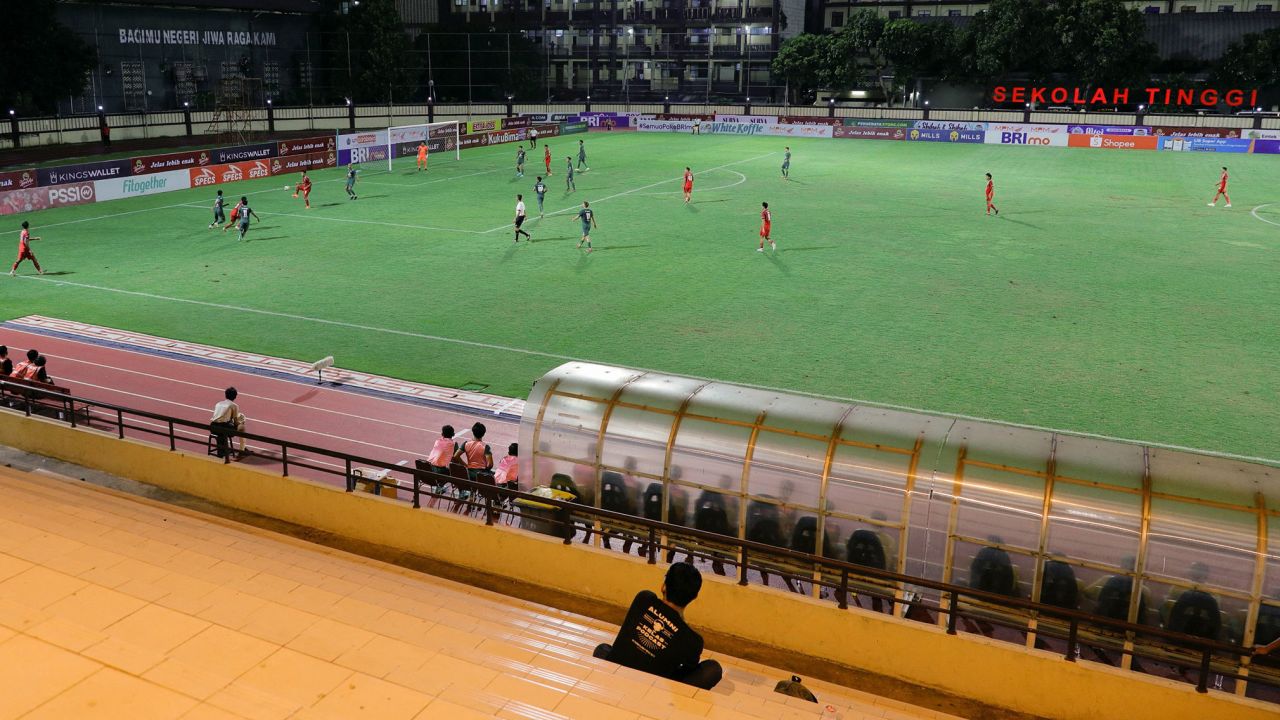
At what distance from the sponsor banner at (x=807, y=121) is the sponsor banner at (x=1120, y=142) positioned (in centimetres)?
1752

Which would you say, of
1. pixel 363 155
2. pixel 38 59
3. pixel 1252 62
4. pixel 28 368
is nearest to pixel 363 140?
pixel 363 155

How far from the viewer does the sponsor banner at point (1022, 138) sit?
7138 centimetres

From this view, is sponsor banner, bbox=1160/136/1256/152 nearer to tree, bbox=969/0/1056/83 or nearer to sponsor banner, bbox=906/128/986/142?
sponsor banner, bbox=906/128/986/142

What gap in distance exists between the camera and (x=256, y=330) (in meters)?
24.5

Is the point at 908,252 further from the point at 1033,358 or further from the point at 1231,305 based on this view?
the point at 1033,358

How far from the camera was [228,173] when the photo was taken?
165 ft

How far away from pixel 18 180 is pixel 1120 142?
2600 inches

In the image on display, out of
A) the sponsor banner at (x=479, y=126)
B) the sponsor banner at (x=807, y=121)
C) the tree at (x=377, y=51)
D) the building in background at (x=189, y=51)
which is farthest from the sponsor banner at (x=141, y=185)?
the sponsor banner at (x=807, y=121)

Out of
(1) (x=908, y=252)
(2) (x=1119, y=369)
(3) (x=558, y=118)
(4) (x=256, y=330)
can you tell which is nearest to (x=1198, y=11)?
(3) (x=558, y=118)

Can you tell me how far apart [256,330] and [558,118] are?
62.2 metres

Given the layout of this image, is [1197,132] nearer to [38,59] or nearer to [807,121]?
[807,121]

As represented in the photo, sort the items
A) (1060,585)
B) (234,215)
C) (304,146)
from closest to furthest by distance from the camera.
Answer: (1060,585)
(234,215)
(304,146)

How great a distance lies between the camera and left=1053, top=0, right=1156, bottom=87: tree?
79625 mm

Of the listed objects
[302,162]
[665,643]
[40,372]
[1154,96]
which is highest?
[1154,96]
